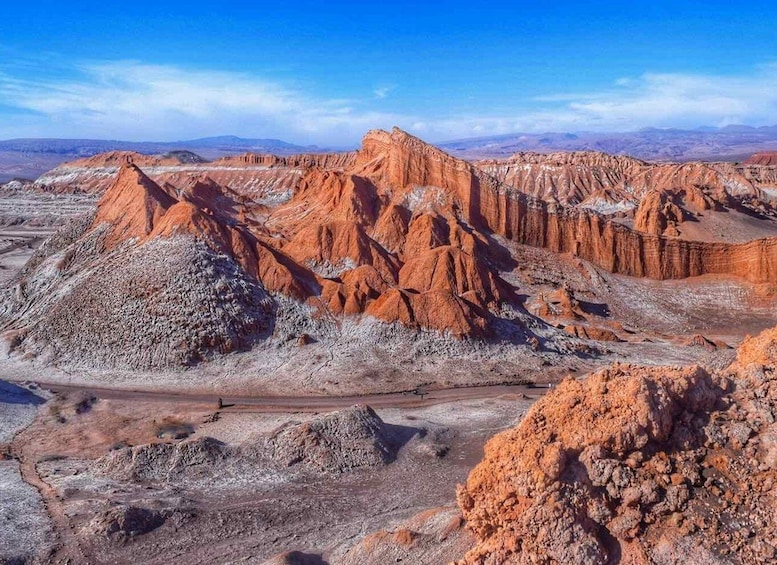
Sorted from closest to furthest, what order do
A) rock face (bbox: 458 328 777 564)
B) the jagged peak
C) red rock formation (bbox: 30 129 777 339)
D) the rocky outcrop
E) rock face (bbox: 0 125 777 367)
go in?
1. rock face (bbox: 458 328 777 564)
2. rock face (bbox: 0 125 777 367)
3. red rock formation (bbox: 30 129 777 339)
4. the jagged peak
5. the rocky outcrop

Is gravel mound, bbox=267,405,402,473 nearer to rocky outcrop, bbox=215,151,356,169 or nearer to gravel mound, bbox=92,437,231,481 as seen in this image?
gravel mound, bbox=92,437,231,481

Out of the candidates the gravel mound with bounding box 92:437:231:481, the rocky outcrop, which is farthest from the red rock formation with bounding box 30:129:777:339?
the rocky outcrop

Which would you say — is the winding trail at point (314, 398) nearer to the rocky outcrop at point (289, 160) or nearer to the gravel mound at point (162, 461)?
the gravel mound at point (162, 461)

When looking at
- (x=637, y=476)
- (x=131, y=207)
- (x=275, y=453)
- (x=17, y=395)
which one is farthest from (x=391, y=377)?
(x=131, y=207)

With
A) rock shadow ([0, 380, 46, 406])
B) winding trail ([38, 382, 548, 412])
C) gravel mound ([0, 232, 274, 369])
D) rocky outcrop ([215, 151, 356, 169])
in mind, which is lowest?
winding trail ([38, 382, 548, 412])

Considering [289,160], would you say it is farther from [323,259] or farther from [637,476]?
[637,476]

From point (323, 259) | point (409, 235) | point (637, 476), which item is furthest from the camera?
point (409, 235)
